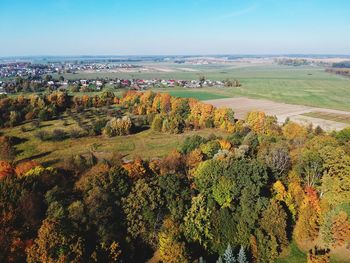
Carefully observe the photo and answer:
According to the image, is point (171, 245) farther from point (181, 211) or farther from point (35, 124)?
point (35, 124)

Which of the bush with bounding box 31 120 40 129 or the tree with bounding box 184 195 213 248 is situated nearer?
the tree with bounding box 184 195 213 248

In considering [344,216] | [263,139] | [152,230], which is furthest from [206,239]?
[263,139]

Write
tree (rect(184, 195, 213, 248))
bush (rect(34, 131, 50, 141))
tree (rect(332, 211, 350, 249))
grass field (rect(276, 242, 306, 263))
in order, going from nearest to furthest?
1. tree (rect(184, 195, 213, 248))
2. grass field (rect(276, 242, 306, 263))
3. tree (rect(332, 211, 350, 249))
4. bush (rect(34, 131, 50, 141))

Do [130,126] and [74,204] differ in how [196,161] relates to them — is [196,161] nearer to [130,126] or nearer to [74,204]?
[74,204]

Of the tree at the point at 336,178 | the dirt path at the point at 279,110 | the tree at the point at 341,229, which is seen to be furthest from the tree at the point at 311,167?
the dirt path at the point at 279,110

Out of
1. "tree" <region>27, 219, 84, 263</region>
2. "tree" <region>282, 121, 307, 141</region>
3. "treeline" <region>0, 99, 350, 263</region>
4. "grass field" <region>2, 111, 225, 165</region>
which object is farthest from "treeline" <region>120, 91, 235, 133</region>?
"tree" <region>27, 219, 84, 263</region>

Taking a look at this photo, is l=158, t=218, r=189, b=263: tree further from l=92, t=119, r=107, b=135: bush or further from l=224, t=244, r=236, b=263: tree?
l=92, t=119, r=107, b=135: bush

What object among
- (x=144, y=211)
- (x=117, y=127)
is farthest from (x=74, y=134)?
(x=144, y=211)
